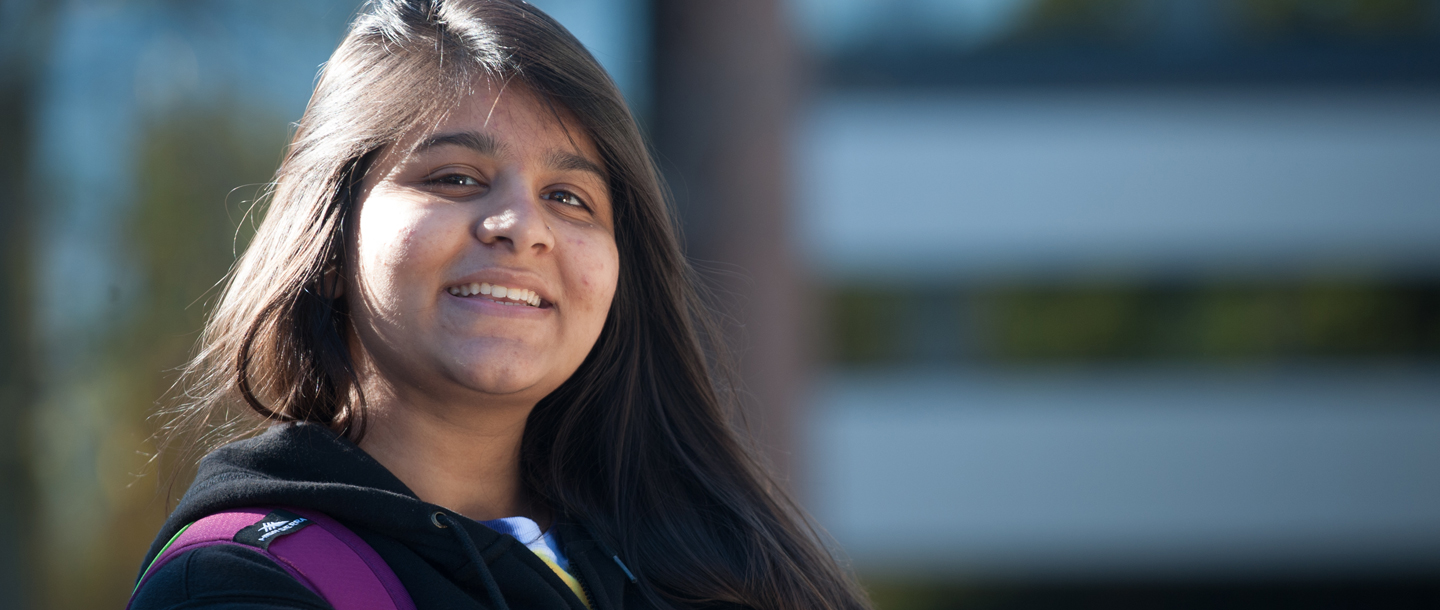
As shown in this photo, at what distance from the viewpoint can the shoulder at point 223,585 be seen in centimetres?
132

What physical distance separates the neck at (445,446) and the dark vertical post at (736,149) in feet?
12.0

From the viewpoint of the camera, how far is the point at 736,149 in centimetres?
561

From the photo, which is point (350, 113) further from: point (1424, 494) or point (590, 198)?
point (1424, 494)

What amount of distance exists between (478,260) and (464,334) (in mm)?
104

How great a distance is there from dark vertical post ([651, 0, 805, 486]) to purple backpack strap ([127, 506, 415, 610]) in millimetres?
4056

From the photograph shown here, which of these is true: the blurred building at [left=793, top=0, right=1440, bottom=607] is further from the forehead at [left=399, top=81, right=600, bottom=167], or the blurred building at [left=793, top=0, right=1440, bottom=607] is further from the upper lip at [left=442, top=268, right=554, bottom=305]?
the upper lip at [left=442, top=268, right=554, bottom=305]

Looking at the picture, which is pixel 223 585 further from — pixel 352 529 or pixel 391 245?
pixel 391 245

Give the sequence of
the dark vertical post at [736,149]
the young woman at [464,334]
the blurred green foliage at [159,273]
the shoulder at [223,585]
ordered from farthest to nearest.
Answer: the dark vertical post at [736,149]
the blurred green foliage at [159,273]
the young woman at [464,334]
the shoulder at [223,585]

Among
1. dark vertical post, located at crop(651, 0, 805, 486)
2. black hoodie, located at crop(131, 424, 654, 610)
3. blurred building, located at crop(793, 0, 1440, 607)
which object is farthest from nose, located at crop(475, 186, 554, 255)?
blurred building, located at crop(793, 0, 1440, 607)

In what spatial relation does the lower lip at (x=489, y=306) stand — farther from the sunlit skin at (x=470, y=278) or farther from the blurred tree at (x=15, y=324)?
the blurred tree at (x=15, y=324)

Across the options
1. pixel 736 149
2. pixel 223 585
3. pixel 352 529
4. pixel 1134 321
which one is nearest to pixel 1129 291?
pixel 1134 321

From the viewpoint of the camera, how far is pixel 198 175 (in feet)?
18.1

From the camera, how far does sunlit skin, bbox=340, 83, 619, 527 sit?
1.64 meters

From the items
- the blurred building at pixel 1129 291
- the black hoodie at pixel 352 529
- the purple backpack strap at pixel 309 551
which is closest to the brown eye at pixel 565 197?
the black hoodie at pixel 352 529
